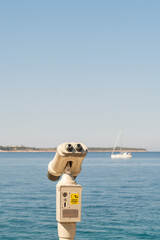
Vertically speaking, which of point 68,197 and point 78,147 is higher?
point 78,147

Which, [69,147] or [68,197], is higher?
[69,147]

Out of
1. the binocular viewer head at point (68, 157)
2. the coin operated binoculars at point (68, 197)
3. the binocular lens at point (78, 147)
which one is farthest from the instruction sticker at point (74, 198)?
the binocular lens at point (78, 147)

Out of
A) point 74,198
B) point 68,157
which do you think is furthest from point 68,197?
point 68,157

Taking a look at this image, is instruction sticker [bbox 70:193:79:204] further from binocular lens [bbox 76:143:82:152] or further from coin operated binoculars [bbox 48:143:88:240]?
binocular lens [bbox 76:143:82:152]

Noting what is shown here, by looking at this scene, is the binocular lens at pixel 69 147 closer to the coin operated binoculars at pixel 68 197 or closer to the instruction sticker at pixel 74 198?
the coin operated binoculars at pixel 68 197

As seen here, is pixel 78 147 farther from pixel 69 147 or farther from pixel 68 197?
pixel 68 197

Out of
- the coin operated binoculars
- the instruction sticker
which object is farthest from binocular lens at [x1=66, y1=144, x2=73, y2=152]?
the instruction sticker

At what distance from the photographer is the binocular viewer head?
17.7ft

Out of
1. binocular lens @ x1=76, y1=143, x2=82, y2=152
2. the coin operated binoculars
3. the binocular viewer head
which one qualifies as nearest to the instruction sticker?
the coin operated binoculars

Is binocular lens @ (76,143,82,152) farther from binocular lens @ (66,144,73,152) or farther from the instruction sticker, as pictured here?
the instruction sticker

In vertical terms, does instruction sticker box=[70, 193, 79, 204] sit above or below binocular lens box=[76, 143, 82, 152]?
below

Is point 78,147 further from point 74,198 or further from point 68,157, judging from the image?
point 74,198

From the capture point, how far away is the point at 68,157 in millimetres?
5461

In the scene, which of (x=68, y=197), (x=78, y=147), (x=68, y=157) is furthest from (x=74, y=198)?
(x=78, y=147)
